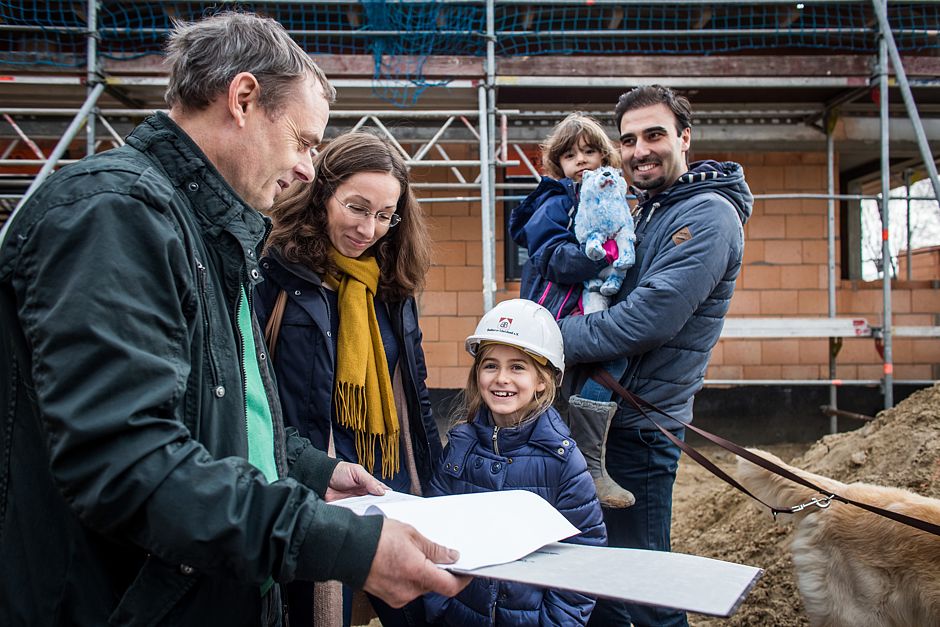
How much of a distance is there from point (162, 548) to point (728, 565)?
3.06 feet

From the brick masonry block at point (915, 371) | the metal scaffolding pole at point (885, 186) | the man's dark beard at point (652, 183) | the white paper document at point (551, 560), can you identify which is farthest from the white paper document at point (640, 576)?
the brick masonry block at point (915, 371)

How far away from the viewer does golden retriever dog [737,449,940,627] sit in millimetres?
2131

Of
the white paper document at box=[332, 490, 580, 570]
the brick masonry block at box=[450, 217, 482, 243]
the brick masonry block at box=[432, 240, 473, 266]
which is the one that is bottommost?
the white paper document at box=[332, 490, 580, 570]

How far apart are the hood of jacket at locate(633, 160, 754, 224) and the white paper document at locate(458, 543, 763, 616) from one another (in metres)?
1.52

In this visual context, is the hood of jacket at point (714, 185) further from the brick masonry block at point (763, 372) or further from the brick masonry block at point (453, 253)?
the brick masonry block at point (763, 372)

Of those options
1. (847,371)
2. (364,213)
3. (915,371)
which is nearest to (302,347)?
(364,213)

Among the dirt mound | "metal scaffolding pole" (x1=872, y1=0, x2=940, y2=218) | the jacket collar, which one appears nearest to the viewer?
the jacket collar

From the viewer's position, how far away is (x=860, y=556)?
2254mm

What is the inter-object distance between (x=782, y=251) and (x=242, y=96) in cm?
708

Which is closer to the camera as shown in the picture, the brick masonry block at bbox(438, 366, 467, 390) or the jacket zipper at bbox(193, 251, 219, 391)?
the jacket zipper at bbox(193, 251, 219, 391)

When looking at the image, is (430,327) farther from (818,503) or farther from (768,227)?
(818,503)

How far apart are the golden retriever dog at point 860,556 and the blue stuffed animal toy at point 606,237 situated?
828mm

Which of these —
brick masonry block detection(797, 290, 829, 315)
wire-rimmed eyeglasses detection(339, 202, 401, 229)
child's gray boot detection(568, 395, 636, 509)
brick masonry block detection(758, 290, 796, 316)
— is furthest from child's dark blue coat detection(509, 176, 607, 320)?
brick masonry block detection(797, 290, 829, 315)

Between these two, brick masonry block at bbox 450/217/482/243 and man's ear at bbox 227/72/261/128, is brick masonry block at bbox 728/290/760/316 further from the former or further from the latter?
man's ear at bbox 227/72/261/128
